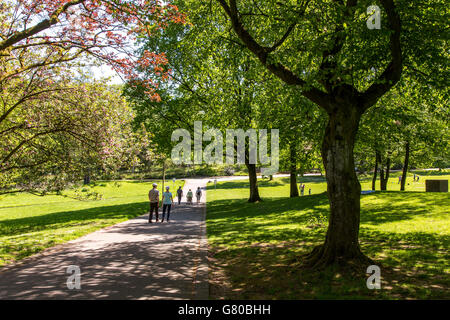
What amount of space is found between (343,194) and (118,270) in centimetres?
487

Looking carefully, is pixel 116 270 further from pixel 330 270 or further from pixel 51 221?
Answer: pixel 51 221

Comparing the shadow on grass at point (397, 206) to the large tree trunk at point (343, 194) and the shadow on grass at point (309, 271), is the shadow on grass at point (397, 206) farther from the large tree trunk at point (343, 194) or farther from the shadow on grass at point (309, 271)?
the large tree trunk at point (343, 194)

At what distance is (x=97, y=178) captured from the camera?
1171 centimetres

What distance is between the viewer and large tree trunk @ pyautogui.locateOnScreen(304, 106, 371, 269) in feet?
20.5

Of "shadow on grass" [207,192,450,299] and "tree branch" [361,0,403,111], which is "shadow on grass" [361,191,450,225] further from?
"tree branch" [361,0,403,111]

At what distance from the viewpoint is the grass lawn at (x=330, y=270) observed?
531 centimetres

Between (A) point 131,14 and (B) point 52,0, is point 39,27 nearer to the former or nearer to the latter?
(B) point 52,0

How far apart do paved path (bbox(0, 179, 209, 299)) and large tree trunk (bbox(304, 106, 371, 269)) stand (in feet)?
8.69

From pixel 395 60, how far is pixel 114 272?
6.90 m

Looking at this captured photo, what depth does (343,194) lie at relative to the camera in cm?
622

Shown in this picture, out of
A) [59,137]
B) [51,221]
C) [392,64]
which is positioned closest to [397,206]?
[392,64]

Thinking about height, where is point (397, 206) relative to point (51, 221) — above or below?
above

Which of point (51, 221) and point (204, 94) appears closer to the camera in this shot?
point (51, 221)

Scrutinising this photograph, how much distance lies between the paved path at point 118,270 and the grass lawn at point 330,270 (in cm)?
52
